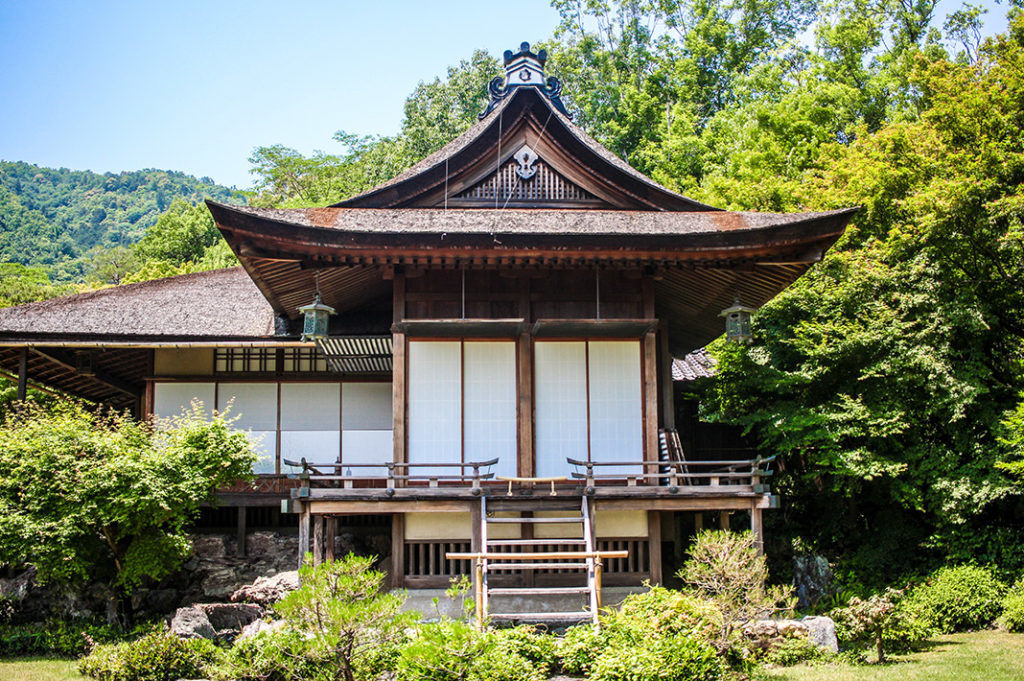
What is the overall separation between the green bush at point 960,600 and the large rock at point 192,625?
451 inches

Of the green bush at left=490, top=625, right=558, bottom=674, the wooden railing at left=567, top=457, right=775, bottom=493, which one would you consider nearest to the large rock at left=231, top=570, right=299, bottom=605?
the wooden railing at left=567, top=457, right=775, bottom=493

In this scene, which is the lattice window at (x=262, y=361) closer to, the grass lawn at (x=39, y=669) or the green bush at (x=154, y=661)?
the grass lawn at (x=39, y=669)

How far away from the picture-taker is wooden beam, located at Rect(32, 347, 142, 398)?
18.9 meters

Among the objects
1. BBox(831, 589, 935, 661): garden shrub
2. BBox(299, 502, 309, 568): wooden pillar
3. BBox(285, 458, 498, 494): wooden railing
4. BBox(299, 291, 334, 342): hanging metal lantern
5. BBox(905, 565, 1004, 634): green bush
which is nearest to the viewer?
BBox(831, 589, 935, 661): garden shrub

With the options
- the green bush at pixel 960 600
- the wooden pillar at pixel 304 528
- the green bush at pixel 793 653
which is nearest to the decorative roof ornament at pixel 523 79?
the wooden pillar at pixel 304 528

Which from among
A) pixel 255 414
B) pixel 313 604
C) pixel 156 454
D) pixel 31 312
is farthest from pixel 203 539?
pixel 313 604

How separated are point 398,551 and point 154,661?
13.3 feet

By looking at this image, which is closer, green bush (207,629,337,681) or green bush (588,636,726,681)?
green bush (207,629,337,681)

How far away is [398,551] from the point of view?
48.4ft

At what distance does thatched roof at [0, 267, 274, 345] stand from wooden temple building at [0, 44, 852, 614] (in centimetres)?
7

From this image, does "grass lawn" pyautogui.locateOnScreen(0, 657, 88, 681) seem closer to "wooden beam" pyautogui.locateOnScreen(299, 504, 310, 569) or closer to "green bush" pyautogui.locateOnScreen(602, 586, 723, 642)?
"wooden beam" pyautogui.locateOnScreen(299, 504, 310, 569)

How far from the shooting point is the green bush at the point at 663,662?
32.8ft

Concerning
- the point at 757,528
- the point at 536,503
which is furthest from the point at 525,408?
the point at 757,528

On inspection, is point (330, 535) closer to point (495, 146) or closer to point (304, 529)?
point (304, 529)
